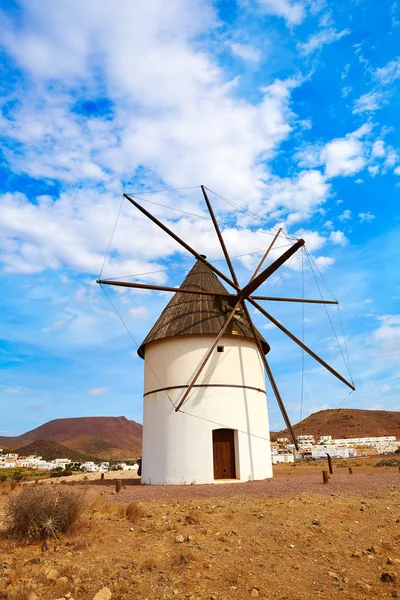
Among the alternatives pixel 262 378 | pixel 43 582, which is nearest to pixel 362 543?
pixel 43 582

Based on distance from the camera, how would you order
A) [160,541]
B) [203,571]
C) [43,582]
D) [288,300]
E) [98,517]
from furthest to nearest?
[288,300] < [98,517] < [160,541] < [203,571] < [43,582]

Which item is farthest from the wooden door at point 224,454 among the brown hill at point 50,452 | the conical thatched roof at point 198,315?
the brown hill at point 50,452

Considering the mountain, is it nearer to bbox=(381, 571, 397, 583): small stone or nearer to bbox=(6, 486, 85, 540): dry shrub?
bbox=(6, 486, 85, 540): dry shrub

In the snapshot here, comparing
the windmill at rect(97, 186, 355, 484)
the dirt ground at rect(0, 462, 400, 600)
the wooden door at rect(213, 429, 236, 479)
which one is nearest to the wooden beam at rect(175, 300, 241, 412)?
the windmill at rect(97, 186, 355, 484)

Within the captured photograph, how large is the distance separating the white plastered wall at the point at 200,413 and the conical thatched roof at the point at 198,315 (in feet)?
1.02

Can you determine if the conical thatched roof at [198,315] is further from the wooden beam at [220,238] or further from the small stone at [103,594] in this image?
the small stone at [103,594]

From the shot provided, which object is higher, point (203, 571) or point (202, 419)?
point (202, 419)

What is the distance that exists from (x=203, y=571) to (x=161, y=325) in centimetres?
1242

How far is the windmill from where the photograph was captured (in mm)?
15102

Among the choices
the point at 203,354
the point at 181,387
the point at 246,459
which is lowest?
the point at 246,459

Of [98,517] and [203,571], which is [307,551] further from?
[98,517]

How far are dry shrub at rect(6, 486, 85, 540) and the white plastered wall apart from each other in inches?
337

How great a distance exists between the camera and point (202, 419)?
49.7 ft

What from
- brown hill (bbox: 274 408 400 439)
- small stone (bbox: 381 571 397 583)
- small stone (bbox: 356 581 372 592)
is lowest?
small stone (bbox: 356 581 372 592)
